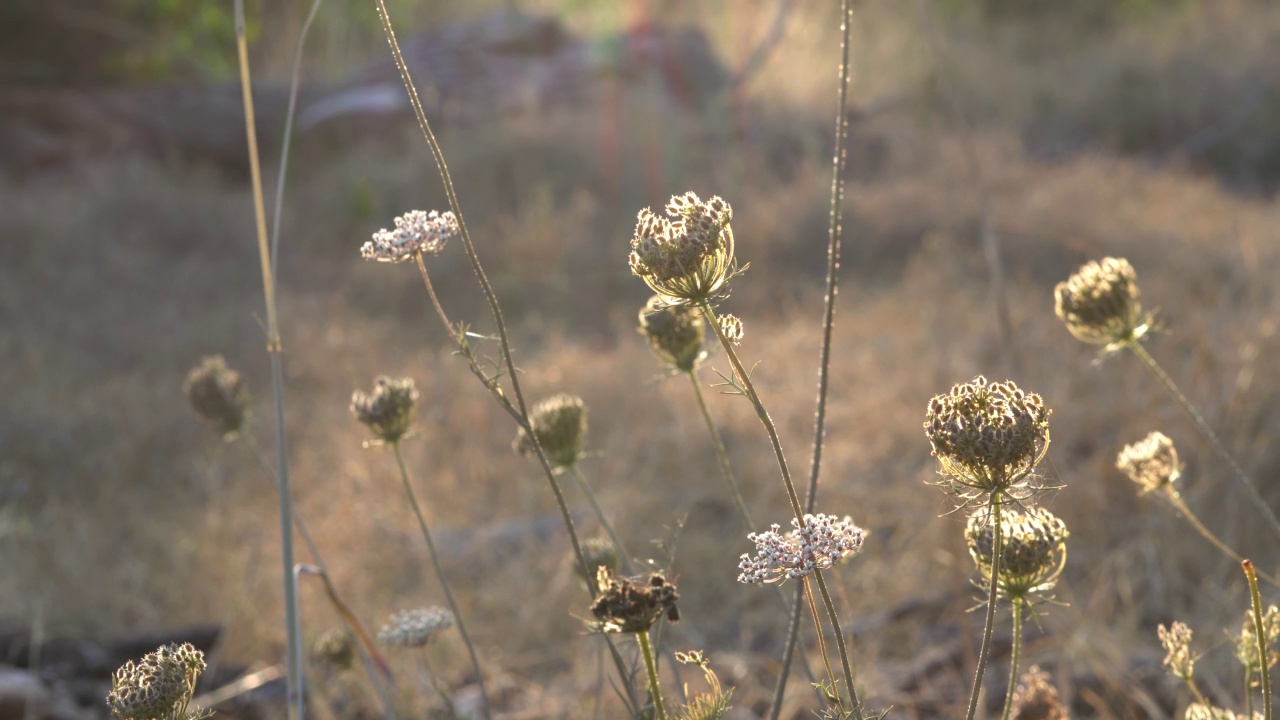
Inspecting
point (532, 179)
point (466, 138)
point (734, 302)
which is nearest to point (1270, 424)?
point (734, 302)

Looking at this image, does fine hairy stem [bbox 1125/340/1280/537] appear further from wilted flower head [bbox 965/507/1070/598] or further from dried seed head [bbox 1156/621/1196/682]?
wilted flower head [bbox 965/507/1070/598]

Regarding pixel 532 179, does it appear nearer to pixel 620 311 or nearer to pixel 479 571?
pixel 620 311

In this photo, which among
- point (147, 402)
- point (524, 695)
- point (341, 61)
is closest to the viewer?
point (524, 695)

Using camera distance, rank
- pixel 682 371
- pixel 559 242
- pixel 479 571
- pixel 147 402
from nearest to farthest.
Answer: pixel 682 371, pixel 479 571, pixel 147 402, pixel 559 242

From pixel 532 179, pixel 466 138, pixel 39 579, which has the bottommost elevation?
pixel 39 579

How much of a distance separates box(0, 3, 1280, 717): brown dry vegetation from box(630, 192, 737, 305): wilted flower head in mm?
322

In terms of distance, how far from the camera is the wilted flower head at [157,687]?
0.96 m

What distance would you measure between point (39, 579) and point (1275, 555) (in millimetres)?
3368

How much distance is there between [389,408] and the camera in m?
1.56

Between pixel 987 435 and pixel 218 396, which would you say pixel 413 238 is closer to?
pixel 987 435

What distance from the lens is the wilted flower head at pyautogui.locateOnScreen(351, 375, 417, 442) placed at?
1545mm

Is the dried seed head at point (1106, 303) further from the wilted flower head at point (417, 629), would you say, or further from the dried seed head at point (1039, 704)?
the wilted flower head at point (417, 629)

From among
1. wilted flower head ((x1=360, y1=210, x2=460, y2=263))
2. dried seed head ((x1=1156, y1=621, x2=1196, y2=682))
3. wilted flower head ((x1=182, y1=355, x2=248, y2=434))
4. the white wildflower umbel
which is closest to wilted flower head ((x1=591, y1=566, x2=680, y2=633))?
the white wildflower umbel

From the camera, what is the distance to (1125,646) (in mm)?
2424
